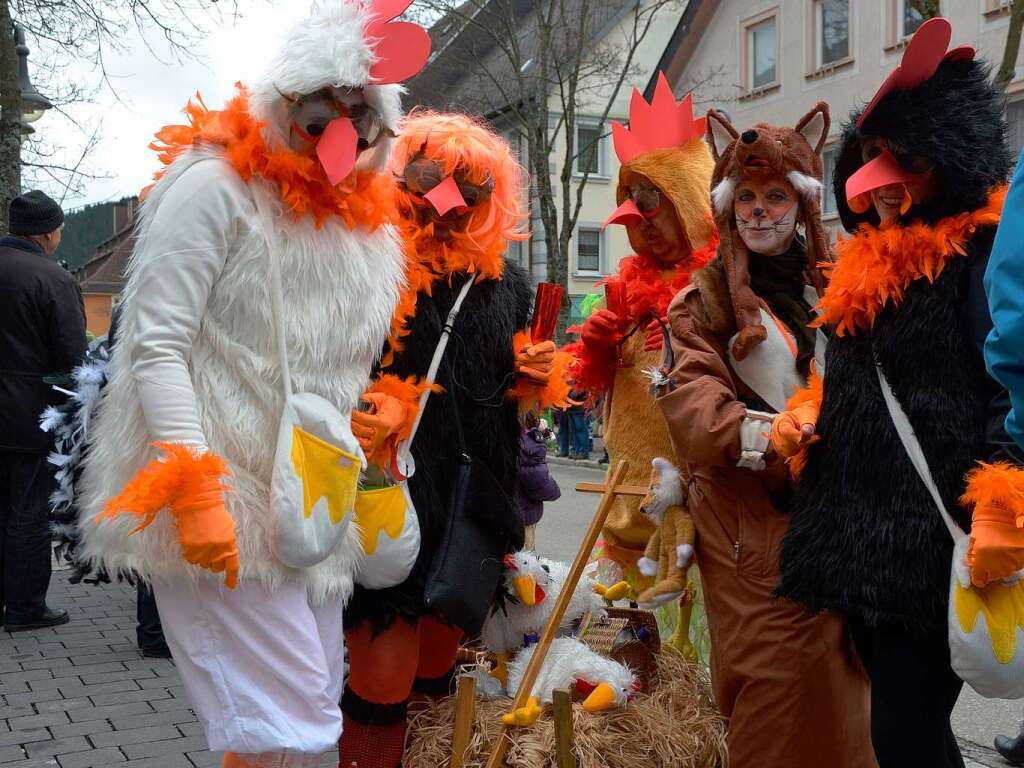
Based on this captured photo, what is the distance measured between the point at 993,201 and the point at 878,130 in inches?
12.0

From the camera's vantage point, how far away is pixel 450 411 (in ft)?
10.2

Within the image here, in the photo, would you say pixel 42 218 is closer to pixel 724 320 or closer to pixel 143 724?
pixel 143 724

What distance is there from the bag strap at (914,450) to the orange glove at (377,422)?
1188 mm

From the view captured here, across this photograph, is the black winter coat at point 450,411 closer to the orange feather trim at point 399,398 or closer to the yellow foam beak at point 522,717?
the orange feather trim at point 399,398

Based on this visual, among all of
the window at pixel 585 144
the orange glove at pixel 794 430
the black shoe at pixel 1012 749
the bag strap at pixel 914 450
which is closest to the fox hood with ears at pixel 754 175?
the orange glove at pixel 794 430

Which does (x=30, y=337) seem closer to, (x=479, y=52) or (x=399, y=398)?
(x=399, y=398)

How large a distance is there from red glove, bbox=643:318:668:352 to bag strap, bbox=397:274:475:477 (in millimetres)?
774

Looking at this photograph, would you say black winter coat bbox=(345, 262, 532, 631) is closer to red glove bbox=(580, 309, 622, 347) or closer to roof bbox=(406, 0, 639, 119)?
red glove bbox=(580, 309, 622, 347)

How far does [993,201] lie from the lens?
2.45 m

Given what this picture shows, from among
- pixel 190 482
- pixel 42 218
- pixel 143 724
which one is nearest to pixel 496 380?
pixel 190 482

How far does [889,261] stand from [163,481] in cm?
164

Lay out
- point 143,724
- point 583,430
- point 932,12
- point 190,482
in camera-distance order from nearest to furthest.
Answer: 1. point 190,482
2. point 143,724
3. point 932,12
4. point 583,430

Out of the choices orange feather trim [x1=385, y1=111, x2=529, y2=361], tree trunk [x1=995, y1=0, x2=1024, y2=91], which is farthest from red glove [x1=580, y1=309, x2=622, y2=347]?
tree trunk [x1=995, y1=0, x2=1024, y2=91]

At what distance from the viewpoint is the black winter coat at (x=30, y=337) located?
17.9ft
